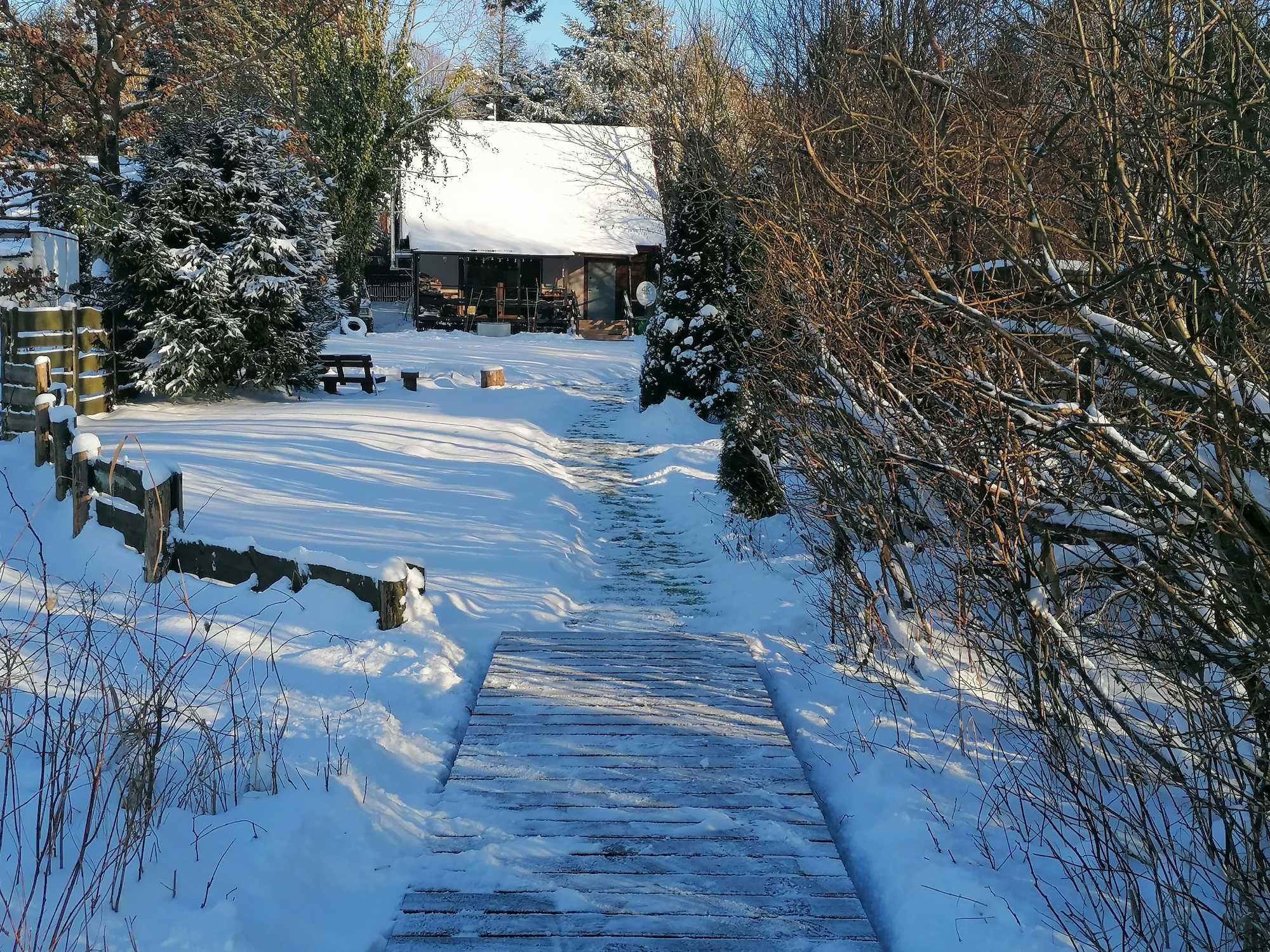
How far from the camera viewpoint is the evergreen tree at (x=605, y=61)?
40.8 metres

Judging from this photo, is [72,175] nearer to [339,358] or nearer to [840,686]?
[339,358]

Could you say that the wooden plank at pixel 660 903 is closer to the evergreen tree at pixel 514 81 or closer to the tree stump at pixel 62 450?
the tree stump at pixel 62 450

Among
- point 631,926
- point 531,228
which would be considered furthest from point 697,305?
point 531,228

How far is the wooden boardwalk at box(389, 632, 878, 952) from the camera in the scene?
3662 millimetres

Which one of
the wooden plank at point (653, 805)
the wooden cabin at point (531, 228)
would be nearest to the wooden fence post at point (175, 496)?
the wooden plank at point (653, 805)

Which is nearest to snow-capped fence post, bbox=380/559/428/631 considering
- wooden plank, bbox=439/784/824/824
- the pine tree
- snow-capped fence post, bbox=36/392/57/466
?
wooden plank, bbox=439/784/824/824

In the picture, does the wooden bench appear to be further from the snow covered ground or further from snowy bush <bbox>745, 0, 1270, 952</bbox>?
snowy bush <bbox>745, 0, 1270, 952</bbox>

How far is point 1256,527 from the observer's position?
307 centimetres

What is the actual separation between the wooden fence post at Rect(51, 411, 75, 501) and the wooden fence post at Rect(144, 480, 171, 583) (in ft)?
7.30

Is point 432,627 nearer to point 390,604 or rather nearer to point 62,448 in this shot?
point 390,604

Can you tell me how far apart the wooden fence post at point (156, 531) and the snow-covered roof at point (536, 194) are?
93.9 ft

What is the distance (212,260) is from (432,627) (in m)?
10.6

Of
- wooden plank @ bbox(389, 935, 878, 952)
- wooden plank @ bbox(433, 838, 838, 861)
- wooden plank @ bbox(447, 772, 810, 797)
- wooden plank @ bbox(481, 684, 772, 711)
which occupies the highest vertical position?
wooden plank @ bbox(481, 684, 772, 711)

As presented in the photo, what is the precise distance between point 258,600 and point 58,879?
10.4ft
